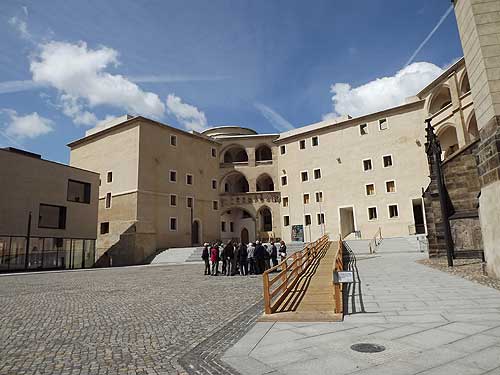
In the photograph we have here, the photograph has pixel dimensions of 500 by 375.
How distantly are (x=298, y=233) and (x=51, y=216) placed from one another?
24.7m

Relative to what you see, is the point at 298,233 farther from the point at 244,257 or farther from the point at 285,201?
the point at 244,257

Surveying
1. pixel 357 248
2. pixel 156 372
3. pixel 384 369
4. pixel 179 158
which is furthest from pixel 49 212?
pixel 384 369

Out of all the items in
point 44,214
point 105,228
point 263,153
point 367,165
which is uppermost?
point 263,153

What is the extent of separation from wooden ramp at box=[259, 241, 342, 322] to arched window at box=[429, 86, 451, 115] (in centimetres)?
2811

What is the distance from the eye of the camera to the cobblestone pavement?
4.52 metres

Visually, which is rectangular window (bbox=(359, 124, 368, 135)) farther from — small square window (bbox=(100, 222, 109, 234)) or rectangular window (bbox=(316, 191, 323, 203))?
small square window (bbox=(100, 222, 109, 234))

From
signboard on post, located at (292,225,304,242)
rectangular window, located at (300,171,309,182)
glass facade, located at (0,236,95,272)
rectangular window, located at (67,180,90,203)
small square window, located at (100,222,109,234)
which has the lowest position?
glass facade, located at (0,236,95,272)

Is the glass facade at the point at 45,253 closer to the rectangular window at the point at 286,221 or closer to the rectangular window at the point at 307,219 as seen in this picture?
the rectangular window at the point at 286,221

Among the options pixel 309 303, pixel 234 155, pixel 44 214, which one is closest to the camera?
pixel 309 303

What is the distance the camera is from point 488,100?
379 inches

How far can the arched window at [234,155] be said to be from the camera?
48406 millimetres

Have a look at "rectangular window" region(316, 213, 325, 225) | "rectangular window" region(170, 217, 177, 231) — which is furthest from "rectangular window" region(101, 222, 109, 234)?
"rectangular window" region(316, 213, 325, 225)

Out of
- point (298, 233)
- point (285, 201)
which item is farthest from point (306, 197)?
point (298, 233)

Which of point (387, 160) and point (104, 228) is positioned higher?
point (387, 160)
